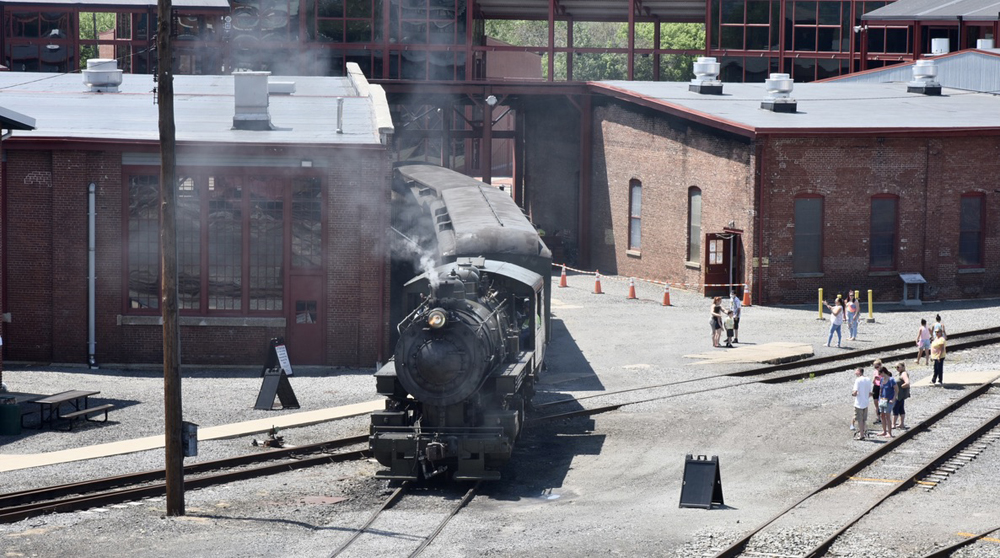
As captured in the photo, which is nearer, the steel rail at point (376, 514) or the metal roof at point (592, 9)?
the steel rail at point (376, 514)

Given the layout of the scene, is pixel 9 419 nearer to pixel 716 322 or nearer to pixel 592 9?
pixel 716 322

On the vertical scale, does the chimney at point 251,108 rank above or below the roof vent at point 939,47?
below

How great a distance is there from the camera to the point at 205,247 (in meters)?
28.4

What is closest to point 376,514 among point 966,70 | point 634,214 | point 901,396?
point 901,396

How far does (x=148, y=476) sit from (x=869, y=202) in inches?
898

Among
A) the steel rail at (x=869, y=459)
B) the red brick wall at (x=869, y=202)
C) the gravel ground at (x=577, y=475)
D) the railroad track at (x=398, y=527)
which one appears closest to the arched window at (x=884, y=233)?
A: the red brick wall at (x=869, y=202)

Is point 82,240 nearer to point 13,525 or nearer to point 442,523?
point 13,525

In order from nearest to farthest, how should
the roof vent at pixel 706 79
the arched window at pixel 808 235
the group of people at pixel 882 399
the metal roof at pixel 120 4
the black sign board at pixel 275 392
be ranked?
the group of people at pixel 882 399 → the black sign board at pixel 275 392 → the arched window at pixel 808 235 → the roof vent at pixel 706 79 → the metal roof at pixel 120 4

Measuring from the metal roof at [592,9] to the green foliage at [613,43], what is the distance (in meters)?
7.25

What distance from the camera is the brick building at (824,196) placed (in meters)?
35.8

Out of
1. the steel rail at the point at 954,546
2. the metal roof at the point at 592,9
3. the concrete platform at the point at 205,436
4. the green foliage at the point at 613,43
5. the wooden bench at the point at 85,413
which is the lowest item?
the steel rail at the point at 954,546

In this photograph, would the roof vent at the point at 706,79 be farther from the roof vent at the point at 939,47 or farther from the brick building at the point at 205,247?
the brick building at the point at 205,247

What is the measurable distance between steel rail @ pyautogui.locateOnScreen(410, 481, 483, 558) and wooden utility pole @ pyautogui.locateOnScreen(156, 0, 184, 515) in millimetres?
3386

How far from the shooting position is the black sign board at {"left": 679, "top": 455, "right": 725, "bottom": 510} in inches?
718
